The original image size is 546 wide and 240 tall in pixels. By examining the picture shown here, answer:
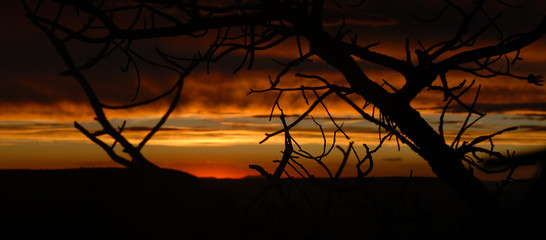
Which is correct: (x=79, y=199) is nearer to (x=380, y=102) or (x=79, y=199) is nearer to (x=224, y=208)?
(x=224, y=208)

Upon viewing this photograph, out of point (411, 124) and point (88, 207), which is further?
point (88, 207)

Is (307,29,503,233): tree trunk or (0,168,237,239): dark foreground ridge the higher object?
(0,168,237,239): dark foreground ridge

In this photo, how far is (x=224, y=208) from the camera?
54.8 feet

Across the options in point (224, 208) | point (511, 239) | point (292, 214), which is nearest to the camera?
point (511, 239)

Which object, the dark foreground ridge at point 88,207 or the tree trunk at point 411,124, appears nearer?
the tree trunk at point 411,124

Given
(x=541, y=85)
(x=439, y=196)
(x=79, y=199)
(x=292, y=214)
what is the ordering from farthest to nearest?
(x=439, y=196) → (x=79, y=199) → (x=541, y=85) → (x=292, y=214)

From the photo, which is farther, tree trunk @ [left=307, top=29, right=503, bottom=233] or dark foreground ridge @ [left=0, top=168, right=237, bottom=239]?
dark foreground ridge @ [left=0, top=168, right=237, bottom=239]

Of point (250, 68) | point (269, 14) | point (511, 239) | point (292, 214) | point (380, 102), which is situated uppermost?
point (269, 14)

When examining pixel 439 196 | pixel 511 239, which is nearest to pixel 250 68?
pixel 511 239

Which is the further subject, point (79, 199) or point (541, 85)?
point (79, 199)

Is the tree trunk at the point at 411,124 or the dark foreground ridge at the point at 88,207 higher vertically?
→ the dark foreground ridge at the point at 88,207

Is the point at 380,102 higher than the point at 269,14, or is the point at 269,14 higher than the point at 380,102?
the point at 269,14

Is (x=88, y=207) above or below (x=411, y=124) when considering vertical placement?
above

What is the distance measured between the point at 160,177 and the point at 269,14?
1.64 m
